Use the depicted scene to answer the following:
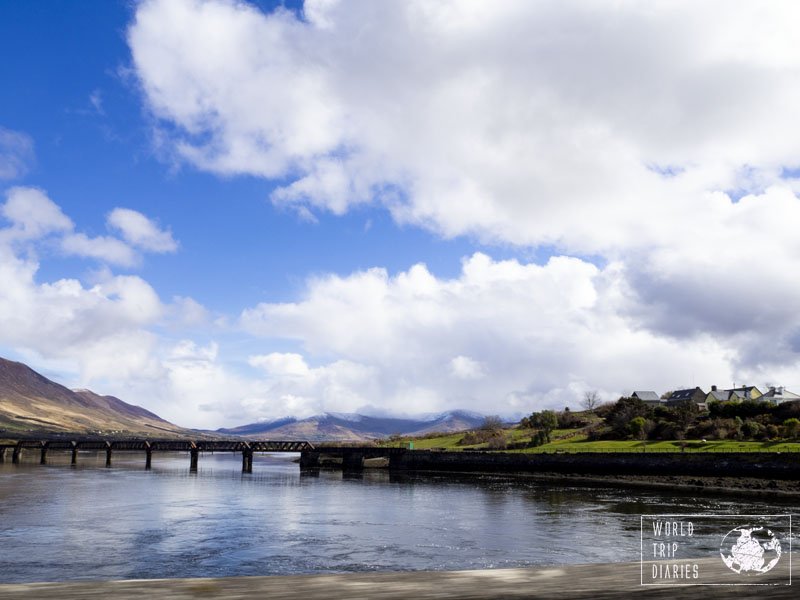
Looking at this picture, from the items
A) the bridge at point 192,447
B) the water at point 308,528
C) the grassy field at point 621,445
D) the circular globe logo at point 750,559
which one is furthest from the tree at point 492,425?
the circular globe logo at point 750,559

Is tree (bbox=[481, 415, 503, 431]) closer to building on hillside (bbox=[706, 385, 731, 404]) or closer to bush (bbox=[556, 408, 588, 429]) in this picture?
bush (bbox=[556, 408, 588, 429])

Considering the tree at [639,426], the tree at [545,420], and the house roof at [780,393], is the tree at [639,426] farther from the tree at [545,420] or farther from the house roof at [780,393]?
the house roof at [780,393]

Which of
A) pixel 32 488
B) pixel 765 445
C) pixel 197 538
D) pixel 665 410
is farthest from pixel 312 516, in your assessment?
pixel 665 410

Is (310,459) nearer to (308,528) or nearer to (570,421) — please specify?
(570,421)

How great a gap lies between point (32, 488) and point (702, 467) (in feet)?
218

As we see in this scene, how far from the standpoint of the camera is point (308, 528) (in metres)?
31.6

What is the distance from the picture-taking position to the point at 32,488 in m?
51.4

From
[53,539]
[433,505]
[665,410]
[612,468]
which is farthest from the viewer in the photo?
[665,410]

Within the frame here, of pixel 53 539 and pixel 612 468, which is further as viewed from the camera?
pixel 612 468

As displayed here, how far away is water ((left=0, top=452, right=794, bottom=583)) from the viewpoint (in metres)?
22.2

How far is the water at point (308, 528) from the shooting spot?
2220 cm

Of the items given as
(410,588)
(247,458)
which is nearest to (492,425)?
(247,458)

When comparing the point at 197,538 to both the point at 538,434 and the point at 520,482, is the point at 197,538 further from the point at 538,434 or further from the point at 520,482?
the point at 538,434

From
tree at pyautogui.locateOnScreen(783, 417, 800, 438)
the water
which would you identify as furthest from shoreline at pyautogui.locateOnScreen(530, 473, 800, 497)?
tree at pyautogui.locateOnScreen(783, 417, 800, 438)
